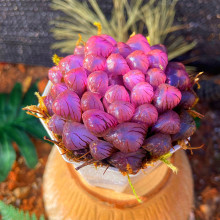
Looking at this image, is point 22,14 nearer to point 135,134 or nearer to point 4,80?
point 4,80

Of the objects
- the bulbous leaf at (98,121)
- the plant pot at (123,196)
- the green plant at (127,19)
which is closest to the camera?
the bulbous leaf at (98,121)

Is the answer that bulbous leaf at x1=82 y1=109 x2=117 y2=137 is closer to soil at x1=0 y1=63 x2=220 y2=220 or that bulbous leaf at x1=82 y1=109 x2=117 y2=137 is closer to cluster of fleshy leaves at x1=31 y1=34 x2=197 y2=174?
cluster of fleshy leaves at x1=31 y1=34 x2=197 y2=174

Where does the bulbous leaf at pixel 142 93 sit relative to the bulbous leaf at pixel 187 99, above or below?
above

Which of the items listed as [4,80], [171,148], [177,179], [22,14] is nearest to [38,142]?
[4,80]

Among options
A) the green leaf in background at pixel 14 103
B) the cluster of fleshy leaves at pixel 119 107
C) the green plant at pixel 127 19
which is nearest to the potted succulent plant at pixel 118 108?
the cluster of fleshy leaves at pixel 119 107

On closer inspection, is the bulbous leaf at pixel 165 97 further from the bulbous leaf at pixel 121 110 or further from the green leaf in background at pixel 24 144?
the green leaf in background at pixel 24 144

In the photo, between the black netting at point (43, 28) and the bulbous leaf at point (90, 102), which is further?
the black netting at point (43, 28)

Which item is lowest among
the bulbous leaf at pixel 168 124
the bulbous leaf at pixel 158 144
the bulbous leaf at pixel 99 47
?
the bulbous leaf at pixel 158 144

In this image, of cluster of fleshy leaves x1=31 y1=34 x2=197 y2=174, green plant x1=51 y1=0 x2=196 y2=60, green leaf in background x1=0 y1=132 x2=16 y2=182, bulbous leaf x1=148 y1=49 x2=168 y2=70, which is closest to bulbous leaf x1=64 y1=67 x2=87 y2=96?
cluster of fleshy leaves x1=31 y1=34 x2=197 y2=174
